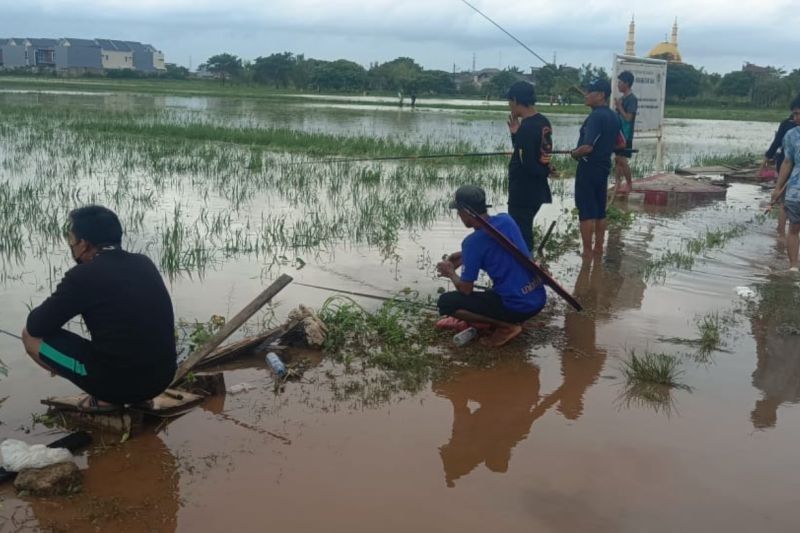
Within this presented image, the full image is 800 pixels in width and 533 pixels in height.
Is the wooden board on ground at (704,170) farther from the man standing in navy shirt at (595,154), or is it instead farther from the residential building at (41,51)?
the residential building at (41,51)

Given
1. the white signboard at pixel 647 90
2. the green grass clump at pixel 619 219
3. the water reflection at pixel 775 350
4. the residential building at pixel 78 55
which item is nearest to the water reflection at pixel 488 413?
the water reflection at pixel 775 350

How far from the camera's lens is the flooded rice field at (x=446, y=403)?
9.82 feet

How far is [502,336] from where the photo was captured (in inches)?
189

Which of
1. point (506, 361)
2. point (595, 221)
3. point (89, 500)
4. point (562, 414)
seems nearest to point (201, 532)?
point (89, 500)

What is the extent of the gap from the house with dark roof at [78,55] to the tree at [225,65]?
15.1 m

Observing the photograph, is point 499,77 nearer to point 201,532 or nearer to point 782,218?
point 782,218

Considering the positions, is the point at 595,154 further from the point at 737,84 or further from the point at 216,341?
the point at 737,84

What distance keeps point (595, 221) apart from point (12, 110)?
2153 centimetres

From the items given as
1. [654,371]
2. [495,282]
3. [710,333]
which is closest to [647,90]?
[710,333]

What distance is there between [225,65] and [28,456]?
79.8m

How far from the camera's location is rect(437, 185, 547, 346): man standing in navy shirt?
181 inches

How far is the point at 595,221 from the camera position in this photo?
7.37 m

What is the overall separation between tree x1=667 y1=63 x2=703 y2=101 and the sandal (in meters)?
55.2

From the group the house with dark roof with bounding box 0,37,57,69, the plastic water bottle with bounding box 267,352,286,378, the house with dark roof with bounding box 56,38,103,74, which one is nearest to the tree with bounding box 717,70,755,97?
the plastic water bottle with bounding box 267,352,286,378
